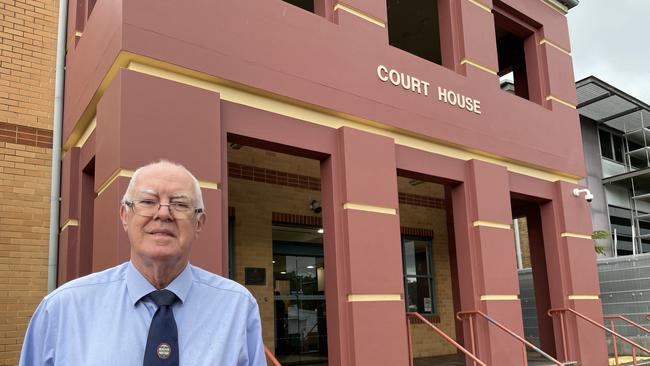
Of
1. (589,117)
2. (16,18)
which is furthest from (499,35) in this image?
(589,117)

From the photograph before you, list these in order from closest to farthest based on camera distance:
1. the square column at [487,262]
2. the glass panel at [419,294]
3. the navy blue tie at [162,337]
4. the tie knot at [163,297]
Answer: the navy blue tie at [162,337] < the tie knot at [163,297] < the square column at [487,262] < the glass panel at [419,294]

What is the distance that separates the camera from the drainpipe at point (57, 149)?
22.0 ft

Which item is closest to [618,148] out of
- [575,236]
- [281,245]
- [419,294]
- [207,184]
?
[419,294]

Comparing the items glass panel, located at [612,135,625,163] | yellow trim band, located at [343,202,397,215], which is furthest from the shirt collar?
glass panel, located at [612,135,625,163]

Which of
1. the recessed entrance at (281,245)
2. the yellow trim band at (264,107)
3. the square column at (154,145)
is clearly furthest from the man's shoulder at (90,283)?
the recessed entrance at (281,245)

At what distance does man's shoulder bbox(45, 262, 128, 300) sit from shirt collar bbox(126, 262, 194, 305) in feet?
0.13

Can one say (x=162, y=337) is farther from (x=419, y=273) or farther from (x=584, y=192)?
(x=419, y=273)

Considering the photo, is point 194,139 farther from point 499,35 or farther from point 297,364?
point 499,35

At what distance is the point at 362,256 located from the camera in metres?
6.42

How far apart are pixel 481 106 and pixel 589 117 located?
14.2 metres

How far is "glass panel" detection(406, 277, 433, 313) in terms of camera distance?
11516 millimetres

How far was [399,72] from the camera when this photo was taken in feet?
24.5

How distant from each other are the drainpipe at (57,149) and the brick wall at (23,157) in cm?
7

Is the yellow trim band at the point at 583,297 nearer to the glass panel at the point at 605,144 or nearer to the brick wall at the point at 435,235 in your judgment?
the brick wall at the point at 435,235
